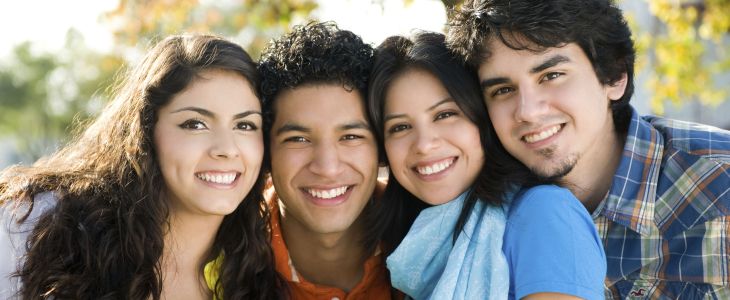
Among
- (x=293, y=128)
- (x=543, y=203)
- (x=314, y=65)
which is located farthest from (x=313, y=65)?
(x=543, y=203)

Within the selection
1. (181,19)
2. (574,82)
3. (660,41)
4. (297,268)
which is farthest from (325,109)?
(660,41)

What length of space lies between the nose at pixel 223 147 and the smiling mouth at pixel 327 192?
47 centimetres

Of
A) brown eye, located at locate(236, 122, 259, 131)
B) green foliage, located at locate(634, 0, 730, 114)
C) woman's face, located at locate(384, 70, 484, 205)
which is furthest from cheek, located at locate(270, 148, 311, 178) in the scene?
green foliage, located at locate(634, 0, 730, 114)

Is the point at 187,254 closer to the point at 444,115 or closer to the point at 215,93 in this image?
the point at 215,93

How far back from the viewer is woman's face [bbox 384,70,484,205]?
3.26 m

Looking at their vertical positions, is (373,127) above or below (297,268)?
above

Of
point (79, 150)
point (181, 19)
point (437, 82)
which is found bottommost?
point (79, 150)

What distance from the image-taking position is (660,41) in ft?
27.9

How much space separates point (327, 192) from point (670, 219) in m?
1.50

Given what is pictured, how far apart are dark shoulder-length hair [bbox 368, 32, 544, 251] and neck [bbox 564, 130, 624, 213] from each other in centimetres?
33

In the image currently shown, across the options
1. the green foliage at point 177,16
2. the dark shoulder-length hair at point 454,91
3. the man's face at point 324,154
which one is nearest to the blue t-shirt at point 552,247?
the dark shoulder-length hair at point 454,91

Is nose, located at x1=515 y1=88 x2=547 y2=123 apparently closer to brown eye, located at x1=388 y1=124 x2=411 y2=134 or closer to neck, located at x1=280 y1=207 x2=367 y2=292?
brown eye, located at x1=388 y1=124 x2=411 y2=134

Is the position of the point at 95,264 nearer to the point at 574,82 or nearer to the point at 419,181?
the point at 419,181

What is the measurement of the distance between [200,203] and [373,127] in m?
0.86
